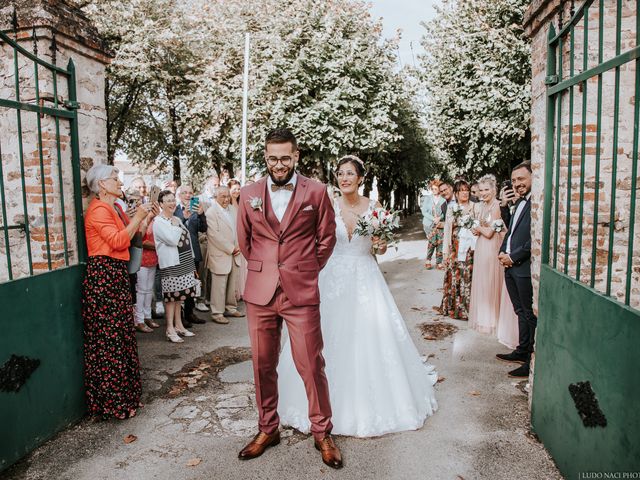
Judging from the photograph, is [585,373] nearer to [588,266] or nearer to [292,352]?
[588,266]

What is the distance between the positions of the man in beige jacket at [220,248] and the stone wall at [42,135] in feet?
11.5

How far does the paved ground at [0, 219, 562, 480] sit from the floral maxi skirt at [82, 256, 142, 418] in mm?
199

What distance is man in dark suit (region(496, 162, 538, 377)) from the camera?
5562 mm

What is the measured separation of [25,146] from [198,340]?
3416mm

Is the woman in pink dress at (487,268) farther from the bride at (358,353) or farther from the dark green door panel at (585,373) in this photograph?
the dark green door panel at (585,373)

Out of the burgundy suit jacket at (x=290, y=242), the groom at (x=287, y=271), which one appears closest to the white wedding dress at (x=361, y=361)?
the groom at (x=287, y=271)

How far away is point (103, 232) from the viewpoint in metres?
4.29

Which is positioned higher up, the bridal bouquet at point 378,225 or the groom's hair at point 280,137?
the groom's hair at point 280,137

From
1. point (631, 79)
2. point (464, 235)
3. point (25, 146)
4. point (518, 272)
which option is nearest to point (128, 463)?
point (25, 146)

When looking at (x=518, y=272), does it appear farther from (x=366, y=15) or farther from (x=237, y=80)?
(x=237, y=80)

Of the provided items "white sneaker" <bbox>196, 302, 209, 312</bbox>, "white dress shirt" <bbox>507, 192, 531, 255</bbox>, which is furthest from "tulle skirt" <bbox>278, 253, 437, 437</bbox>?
"white sneaker" <bbox>196, 302, 209, 312</bbox>

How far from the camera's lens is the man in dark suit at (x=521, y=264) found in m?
5.56

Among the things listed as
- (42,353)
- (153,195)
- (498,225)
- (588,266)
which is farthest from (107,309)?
(498,225)

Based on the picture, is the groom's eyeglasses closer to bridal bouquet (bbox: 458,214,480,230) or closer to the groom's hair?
the groom's hair
